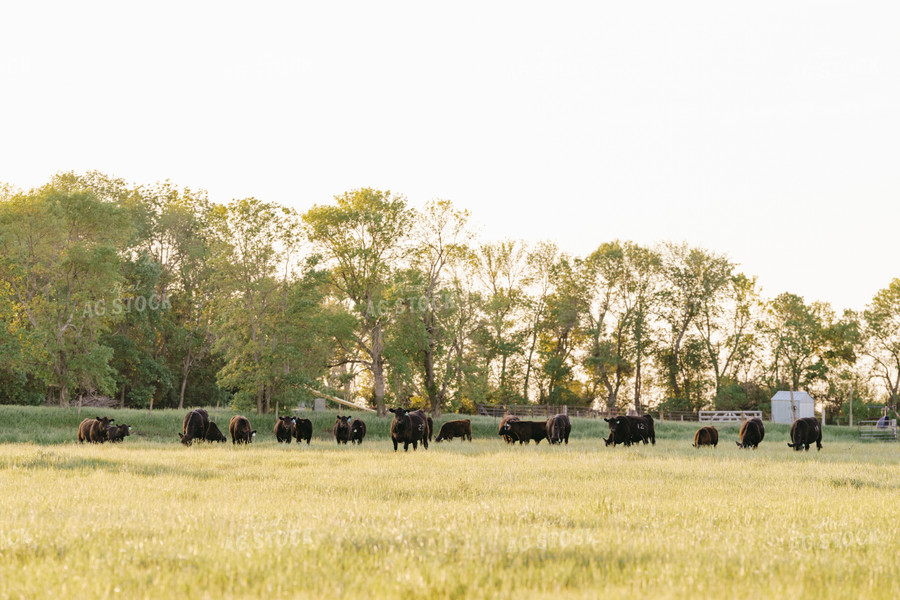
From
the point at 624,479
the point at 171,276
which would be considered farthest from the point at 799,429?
the point at 171,276

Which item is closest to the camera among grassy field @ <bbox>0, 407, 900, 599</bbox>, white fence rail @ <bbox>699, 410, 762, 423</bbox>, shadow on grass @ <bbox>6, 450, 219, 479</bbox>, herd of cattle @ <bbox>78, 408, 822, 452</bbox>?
grassy field @ <bbox>0, 407, 900, 599</bbox>

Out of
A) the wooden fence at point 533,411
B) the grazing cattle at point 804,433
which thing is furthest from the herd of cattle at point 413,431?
the wooden fence at point 533,411

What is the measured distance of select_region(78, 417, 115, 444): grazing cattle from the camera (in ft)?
108

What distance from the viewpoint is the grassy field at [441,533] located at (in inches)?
253

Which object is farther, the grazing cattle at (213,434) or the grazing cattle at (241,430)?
the grazing cattle at (213,434)

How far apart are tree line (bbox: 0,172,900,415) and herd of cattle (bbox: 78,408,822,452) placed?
9098 millimetres

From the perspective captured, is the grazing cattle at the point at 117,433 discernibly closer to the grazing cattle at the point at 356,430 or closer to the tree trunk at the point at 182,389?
the grazing cattle at the point at 356,430

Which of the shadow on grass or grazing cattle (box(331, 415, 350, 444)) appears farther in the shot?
grazing cattle (box(331, 415, 350, 444))

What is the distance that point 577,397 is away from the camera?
255 ft

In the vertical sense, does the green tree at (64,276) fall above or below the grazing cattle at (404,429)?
above

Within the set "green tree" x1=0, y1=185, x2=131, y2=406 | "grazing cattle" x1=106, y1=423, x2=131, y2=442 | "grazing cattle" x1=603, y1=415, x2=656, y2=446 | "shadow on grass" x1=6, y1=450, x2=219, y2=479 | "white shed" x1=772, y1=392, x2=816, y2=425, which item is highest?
"green tree" x1=0, y1=185, x2=131, y2=406

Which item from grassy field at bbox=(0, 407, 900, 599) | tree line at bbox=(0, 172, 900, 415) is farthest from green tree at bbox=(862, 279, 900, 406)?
grassy field at bbox=(0, 407, 900, 599)

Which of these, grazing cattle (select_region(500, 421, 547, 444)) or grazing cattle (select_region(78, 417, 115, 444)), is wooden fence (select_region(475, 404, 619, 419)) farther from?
grazing cattle (select_region(78, 417, 115, 444))

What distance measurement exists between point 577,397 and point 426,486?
212 ft
